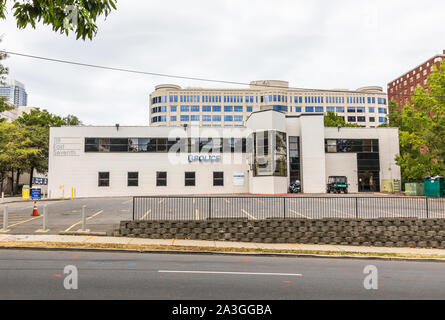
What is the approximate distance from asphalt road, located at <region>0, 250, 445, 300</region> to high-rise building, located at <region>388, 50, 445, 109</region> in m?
85.3

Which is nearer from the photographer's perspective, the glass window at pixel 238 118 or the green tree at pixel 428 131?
the green tree at pixel 428 131

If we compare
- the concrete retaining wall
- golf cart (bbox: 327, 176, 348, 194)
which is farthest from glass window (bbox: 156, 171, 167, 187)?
the concrete retaining wall

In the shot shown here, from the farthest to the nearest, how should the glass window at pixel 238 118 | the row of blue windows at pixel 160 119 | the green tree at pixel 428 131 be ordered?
the glass window at pixel 238 118 < the row of blue windows at pixel 160 119 < the green tree at pixel 428 131

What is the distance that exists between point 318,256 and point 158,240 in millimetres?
6385

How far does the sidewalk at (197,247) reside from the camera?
11297mm

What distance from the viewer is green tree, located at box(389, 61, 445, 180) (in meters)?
35.4

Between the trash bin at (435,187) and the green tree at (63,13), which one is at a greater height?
the green tree at (63,13)

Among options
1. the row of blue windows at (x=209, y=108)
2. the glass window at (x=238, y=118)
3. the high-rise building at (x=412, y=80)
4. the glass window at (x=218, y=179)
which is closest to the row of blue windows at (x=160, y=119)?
the row of blue windows at (x=209, y=108)

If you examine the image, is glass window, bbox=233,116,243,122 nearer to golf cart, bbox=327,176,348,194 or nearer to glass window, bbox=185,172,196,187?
golf cart, bbox=327,176,348,194

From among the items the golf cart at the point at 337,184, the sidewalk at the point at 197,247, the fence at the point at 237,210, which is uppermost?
the golf cart at the point at 337,184

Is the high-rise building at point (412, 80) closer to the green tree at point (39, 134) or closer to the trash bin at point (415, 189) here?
the trash bin at point (415, 189)

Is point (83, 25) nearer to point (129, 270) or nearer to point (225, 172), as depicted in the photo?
point (129, 270)

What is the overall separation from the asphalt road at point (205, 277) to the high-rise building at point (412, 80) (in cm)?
8533

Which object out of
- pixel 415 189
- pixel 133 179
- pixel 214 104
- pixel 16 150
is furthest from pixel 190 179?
pixel 214 104
